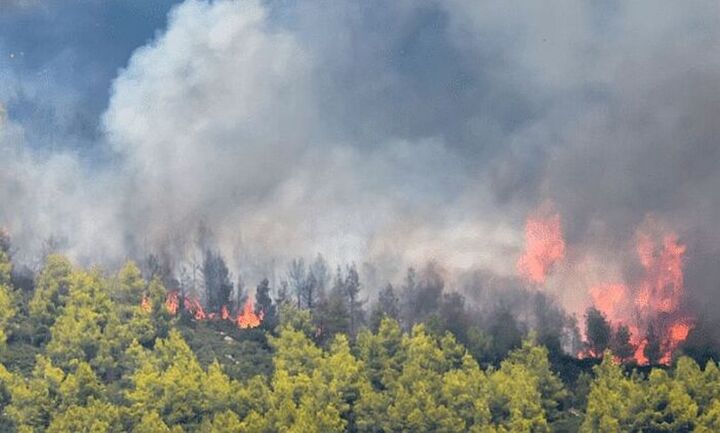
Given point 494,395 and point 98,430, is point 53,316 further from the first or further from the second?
point 494,395

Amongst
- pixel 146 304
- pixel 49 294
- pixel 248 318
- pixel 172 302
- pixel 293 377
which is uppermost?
pixel 172 302

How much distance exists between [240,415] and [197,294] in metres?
29.8

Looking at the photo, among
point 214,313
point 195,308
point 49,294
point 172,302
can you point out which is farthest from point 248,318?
point 49,294

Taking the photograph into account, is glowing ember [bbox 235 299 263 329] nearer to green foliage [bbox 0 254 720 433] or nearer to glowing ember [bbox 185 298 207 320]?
glowing ember [bbox 185 298 207 320]

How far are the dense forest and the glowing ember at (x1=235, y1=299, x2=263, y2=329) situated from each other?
20 cm

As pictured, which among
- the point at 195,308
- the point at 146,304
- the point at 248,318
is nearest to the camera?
the point at 146,304

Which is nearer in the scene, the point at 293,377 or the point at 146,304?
the point at 293,377

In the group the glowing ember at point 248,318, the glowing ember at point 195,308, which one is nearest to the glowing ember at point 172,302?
the glowing ember at point 195,308

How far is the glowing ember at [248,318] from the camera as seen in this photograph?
12365 cm

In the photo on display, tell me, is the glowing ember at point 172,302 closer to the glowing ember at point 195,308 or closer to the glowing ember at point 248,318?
the glowing ember at point 195,308

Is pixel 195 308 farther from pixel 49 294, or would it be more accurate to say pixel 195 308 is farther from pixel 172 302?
pixel 49 294

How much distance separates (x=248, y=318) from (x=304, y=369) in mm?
20201

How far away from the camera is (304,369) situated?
106 metres

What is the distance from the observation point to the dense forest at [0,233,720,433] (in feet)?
321
